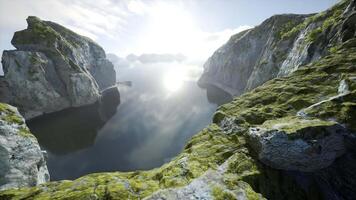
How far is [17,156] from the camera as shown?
92.5 feet

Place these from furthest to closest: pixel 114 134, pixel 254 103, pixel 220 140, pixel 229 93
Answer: pixel 229 93
pixel 114 134
pixel 254 103
pixel 220 140

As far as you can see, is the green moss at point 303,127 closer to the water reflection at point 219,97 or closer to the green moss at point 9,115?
the green moss at point 9,115

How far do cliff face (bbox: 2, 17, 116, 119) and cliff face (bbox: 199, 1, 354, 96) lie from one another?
7534 centimetres

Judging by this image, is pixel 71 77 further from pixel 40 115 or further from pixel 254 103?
pixel 254 103

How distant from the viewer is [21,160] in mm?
28359

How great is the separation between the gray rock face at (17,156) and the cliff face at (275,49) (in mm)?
43553

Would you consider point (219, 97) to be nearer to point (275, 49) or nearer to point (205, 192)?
point (275, 49)

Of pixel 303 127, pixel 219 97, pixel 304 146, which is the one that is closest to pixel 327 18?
pixel 303 127

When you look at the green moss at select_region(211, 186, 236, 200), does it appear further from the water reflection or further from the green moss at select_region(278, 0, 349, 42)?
the water reflection

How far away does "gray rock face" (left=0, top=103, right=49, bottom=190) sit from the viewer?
26344 mm

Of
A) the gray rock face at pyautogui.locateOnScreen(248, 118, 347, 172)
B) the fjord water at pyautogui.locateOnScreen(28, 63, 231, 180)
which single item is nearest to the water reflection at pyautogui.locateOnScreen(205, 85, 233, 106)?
the fjord water at pyautogui.locateOnScreen(28, 63, 231, 180)

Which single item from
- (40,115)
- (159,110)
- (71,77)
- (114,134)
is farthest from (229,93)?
(40,115)

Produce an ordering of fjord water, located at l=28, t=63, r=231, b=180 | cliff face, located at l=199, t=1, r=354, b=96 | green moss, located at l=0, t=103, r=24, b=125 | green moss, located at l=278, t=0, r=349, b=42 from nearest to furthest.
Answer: green moss, located at l=0, t=103, r=24, b=125 < cliff face, located at l=199, t=1, r=354, b=96 < green moss, located at l=278, t=0, r=349, b=42 < fjord water, located at l=28, t=63, r=231, b=180

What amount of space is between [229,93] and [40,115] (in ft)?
307
